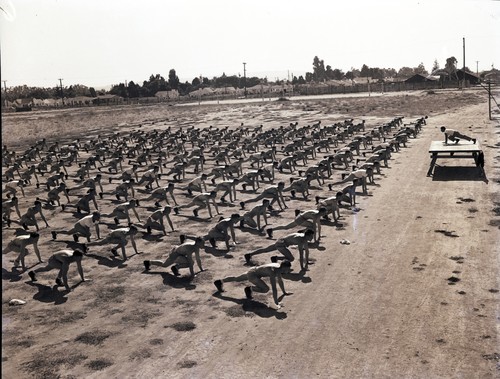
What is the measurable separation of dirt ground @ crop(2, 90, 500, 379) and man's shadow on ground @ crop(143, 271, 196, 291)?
0.07m

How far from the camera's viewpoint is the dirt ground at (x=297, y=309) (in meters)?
10.8

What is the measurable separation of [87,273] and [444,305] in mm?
10847

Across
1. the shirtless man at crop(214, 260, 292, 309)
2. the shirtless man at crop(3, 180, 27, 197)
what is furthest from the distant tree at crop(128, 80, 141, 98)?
the shirtless man at crop(214, 260, 292, 309)

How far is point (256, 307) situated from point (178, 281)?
3168mm

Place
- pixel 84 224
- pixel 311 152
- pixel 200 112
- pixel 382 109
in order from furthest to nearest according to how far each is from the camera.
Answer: pixel 200 112
pixel 382 109
pixel 311 152
pixel 84 224

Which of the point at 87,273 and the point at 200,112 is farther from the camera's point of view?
the point at 200,112

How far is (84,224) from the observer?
19.7 metres

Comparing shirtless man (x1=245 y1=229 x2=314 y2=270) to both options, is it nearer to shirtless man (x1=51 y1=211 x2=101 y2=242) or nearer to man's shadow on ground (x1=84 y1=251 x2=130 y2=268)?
man's shadow on ground (x1=84 y1=251 x2=130 y2=268)

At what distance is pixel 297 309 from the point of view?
13.2m

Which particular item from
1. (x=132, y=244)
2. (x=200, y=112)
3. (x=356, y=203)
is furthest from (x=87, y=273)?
(x=200, y=112)

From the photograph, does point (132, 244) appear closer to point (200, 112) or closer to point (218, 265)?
point (218, 265)

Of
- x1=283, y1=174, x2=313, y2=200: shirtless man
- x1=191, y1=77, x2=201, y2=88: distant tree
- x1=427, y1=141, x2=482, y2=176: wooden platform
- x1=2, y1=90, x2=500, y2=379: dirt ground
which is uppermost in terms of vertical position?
x1=191, y1=77, x2=201, y2=88: distant tree

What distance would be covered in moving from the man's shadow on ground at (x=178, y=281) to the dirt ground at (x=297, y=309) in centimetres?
7

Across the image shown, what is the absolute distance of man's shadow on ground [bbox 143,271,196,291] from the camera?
15.2 metres
